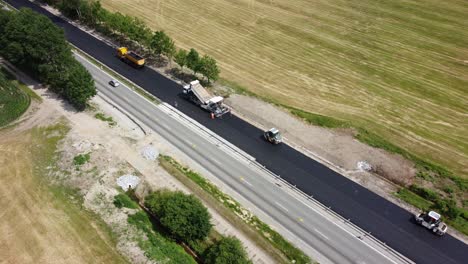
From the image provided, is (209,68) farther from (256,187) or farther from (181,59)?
(256,187)

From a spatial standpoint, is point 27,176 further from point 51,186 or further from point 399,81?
point 399,81

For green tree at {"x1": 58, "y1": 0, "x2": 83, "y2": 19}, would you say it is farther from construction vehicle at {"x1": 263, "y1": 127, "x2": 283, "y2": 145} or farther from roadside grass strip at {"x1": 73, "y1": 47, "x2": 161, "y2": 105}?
construction vehicle at {"x1": 263, "y1": 127, "x2": 283, "y2": 145}

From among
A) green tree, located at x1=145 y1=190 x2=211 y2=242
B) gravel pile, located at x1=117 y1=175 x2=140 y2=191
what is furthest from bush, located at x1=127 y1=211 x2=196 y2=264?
gravel pile, located at x1=117 y1=175 x2=140 y2=191

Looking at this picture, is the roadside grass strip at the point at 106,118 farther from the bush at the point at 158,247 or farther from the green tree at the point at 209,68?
the bush at the point at 158,247

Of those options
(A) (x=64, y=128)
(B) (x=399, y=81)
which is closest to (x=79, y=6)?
(A) (x=64, y=128)

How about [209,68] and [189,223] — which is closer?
[189,223]

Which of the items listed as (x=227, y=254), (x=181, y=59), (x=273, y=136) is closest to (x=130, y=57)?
(x=181, y=59)
